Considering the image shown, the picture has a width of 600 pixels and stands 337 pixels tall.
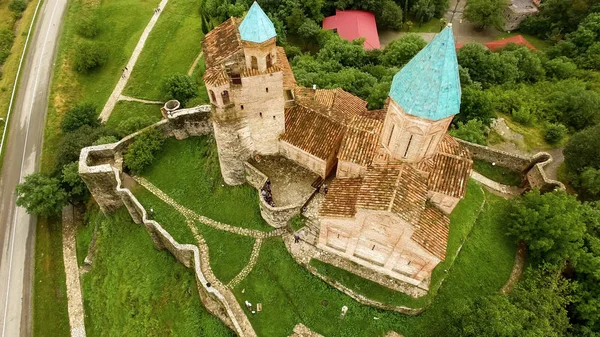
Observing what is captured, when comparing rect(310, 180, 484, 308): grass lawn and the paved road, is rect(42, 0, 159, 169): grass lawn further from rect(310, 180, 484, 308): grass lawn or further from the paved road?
rect(310, 180, 484, 308): grass lawn

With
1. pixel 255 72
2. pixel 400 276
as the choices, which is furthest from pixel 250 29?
pixel 400 276

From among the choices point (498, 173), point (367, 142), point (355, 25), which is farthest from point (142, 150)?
point (355, 25)

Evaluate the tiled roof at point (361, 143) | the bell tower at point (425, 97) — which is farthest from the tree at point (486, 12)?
the bell tower at point (425, 97)

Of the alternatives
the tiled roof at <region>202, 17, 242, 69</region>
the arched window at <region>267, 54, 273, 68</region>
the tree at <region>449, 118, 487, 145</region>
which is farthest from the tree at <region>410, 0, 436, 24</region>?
the arched window at <region>267, 54, 273, 68</region>

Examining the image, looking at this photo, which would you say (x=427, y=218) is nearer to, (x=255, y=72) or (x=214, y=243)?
(x=255, y=72)

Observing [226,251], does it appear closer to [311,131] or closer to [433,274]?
[311,131]
